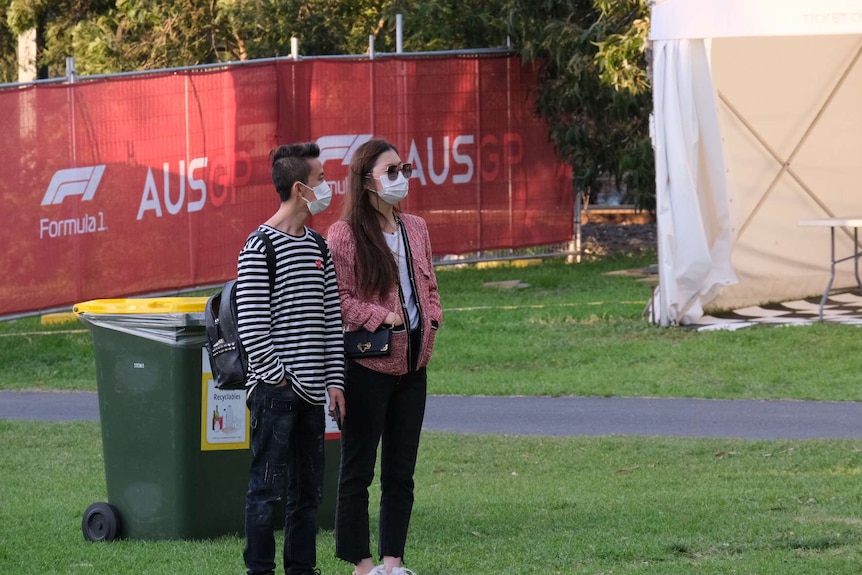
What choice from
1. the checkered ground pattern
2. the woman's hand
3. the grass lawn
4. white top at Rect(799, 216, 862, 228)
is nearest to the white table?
white top at Rect(799, 216, 862, 228)

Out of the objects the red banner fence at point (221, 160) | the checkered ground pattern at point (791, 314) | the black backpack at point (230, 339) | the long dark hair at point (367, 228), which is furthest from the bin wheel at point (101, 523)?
the checkered ground pattern at point (791, 314)

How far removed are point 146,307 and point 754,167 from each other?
32.0ft

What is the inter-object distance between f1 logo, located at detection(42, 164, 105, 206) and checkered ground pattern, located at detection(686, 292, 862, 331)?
598cm

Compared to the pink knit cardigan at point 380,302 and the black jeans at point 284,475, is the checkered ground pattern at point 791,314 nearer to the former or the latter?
the pink knit cardigan at point 380,302

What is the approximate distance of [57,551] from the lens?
6648 millimetres

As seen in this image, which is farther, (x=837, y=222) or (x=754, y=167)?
(x=754, y=167)

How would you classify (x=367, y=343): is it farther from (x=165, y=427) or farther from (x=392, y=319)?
(x=165, y=427)

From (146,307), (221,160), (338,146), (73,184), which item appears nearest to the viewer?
(146,307)

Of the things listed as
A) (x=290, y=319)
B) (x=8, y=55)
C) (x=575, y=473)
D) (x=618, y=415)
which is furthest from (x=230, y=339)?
(x=8, y=55)

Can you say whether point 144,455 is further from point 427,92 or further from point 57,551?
point 427,92

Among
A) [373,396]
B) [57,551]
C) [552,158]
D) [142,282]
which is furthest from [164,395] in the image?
[552,158]

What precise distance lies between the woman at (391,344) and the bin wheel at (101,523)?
1.44 metres

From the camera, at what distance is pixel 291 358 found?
17.7ft

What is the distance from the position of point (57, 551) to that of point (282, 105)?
35.7ft
